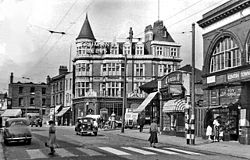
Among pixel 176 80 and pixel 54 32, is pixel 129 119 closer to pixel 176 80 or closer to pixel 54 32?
pixel 176 80

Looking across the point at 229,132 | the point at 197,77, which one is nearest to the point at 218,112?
the point at 229,132

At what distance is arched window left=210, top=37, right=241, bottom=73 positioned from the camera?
3056 centimetres

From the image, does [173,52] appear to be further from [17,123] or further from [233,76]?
[17,123]

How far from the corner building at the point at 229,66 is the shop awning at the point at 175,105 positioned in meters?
2.70

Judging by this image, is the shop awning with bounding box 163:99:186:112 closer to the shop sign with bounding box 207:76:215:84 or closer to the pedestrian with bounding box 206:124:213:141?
the shop sign with bounding box 207:76:215:84

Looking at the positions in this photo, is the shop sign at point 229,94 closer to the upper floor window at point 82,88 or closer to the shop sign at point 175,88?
the shop sign at point 175,88

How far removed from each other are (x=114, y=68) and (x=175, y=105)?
34.4 meters

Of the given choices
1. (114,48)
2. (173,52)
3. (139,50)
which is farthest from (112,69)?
(173,52)

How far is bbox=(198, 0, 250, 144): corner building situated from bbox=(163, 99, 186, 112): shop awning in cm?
270

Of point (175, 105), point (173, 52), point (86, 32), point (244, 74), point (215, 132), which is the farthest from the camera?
point (86, 32)

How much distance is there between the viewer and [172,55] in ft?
Answer: 240

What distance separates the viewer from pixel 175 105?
3781 centimetres

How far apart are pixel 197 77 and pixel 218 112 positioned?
1211cm

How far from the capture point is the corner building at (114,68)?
230ft
